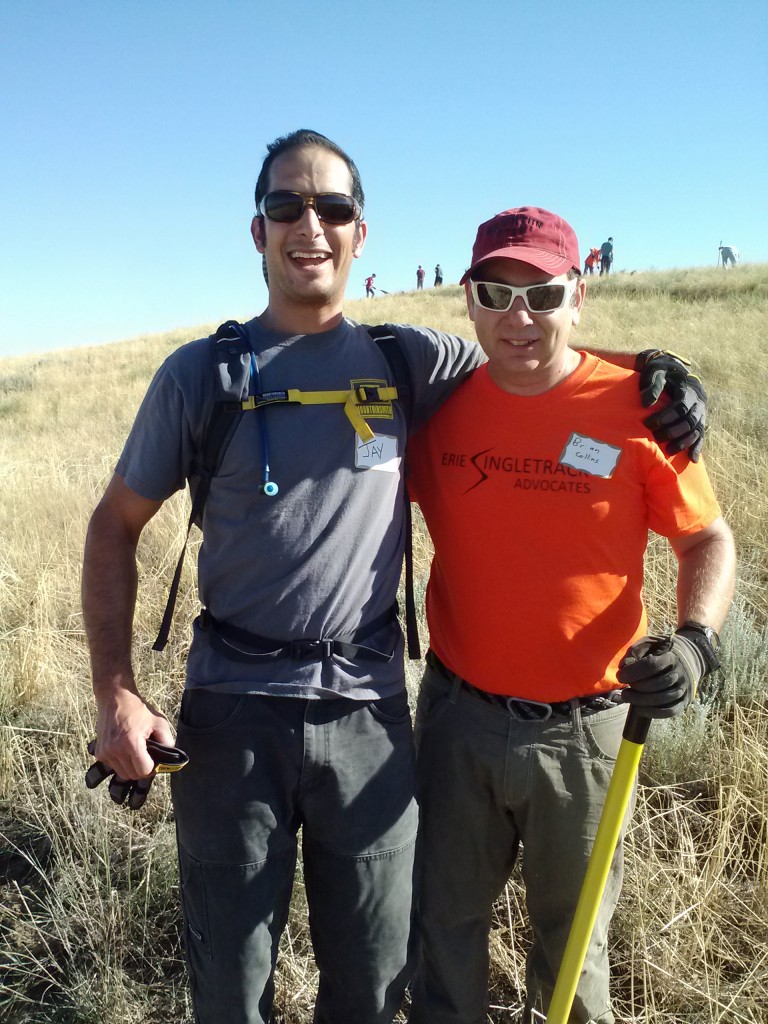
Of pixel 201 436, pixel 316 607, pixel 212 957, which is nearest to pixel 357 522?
pixel 316 607

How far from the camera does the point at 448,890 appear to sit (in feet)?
7.64

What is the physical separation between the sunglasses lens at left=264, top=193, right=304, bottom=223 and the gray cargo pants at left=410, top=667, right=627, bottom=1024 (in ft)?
4.90

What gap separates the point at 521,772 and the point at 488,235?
163 cm

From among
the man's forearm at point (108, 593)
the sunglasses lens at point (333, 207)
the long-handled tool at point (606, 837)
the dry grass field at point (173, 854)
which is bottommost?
the dry grass field at point (173, 854)

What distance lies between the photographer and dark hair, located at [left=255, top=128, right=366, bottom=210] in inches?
88.6

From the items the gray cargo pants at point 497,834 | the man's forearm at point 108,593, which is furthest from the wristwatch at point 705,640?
the man's forearm at point 108,593

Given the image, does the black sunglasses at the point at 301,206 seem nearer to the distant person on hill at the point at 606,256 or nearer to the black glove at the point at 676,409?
the black glove at the point at 676,409

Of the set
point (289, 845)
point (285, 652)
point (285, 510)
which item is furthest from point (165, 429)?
point (289, 845)

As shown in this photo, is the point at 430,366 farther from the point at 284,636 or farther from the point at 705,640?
the point at 705,640

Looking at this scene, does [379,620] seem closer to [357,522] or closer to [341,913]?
[357,522]

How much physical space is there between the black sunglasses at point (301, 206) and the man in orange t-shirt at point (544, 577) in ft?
1.46

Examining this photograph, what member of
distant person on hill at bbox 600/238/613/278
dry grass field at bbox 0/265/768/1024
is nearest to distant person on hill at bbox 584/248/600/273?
distant person on hill at bbox 600/238/613/278

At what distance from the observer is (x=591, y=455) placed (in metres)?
2.11

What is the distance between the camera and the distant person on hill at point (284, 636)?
6.66ft
